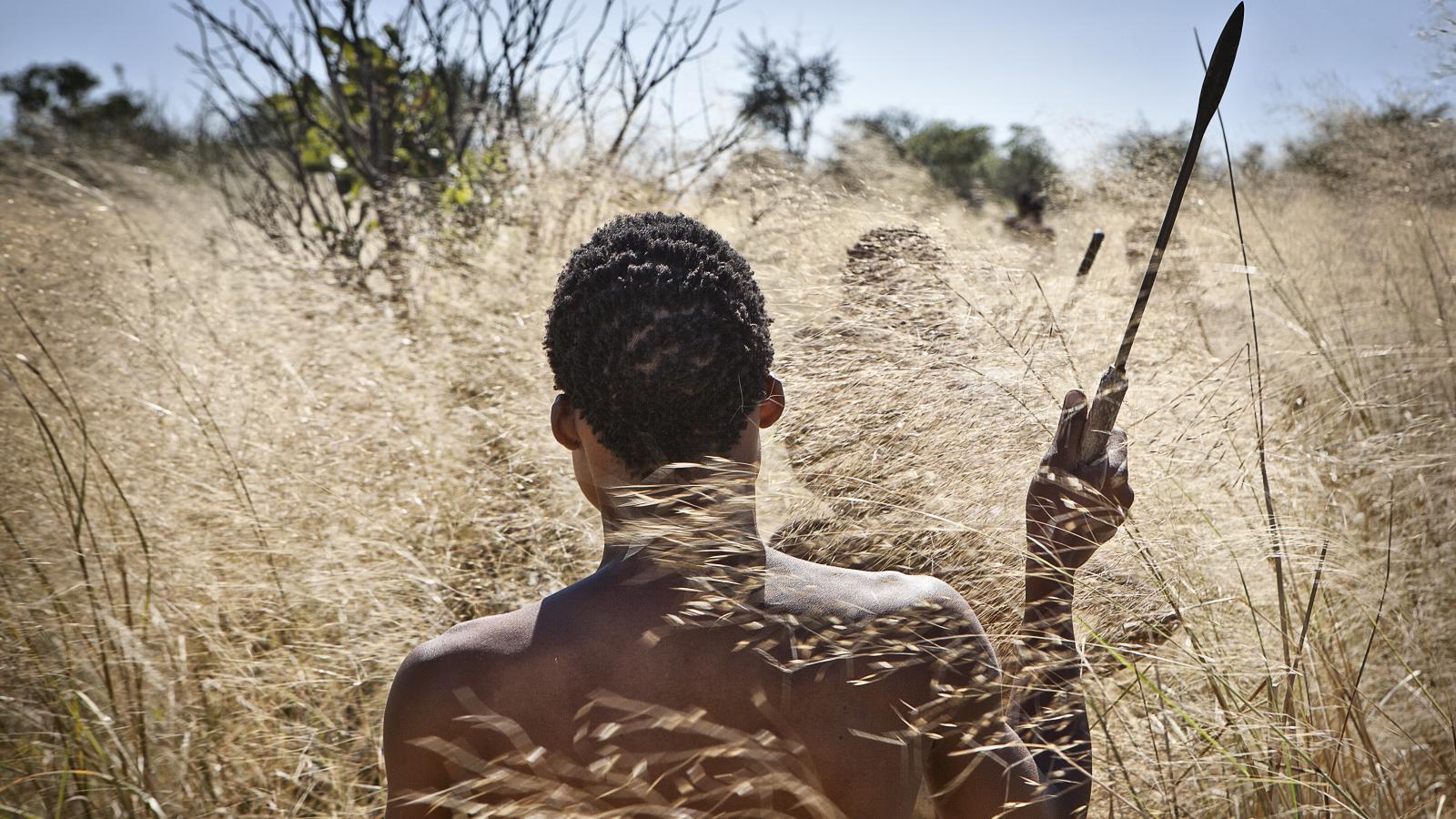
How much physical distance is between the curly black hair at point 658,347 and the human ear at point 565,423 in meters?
0.02

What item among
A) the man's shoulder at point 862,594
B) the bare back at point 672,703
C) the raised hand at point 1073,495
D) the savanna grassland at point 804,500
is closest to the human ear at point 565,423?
the bare back at point 672,703

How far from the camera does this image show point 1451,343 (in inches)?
99.2

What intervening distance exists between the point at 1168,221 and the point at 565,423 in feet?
2.42

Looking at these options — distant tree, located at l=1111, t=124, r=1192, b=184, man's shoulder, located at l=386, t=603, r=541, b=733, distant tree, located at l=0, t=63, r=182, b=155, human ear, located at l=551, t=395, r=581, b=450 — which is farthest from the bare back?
distant tree, located at l=0, t=63, r=182, b=155

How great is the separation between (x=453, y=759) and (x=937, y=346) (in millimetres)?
1040

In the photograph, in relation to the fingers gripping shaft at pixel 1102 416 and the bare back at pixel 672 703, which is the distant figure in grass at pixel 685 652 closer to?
the bare back at pixel 672 703

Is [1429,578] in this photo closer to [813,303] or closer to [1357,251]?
[813,303]

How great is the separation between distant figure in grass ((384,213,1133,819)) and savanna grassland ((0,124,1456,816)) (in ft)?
0.92

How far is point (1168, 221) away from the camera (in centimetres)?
102

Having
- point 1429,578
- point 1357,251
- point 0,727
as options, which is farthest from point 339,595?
point 1357,251

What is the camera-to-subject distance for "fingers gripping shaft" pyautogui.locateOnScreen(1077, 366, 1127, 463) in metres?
1.05

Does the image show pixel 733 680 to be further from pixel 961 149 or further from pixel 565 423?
pixel 961 149

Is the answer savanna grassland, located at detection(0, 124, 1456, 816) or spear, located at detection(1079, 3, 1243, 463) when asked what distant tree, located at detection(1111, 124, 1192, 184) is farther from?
spear, located at detection(1079, 3, 1243, 463)

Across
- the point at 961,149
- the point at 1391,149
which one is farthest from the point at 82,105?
the point at 1391,149
